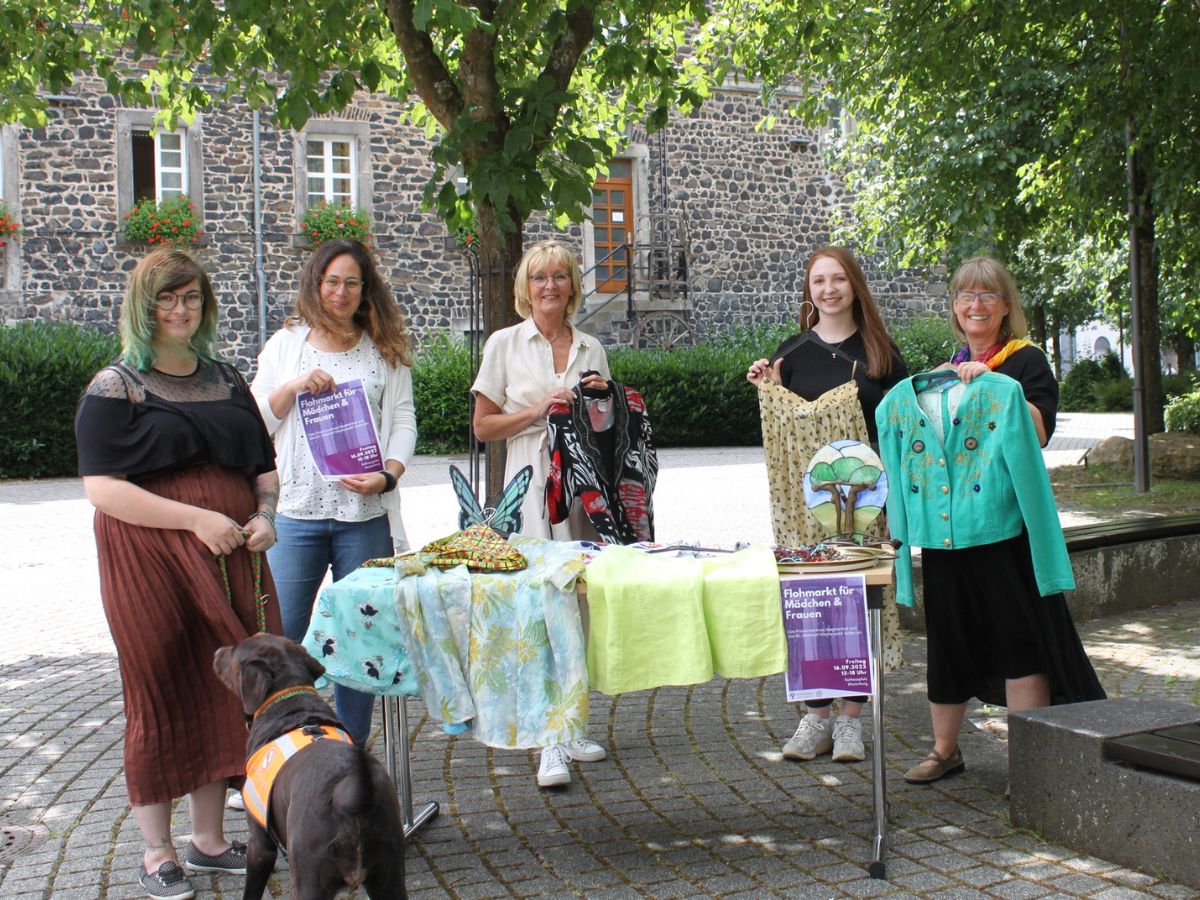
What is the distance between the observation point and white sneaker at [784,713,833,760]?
4.79 metres

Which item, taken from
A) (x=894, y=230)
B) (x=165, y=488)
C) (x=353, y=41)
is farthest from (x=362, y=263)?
(x=894, y=230)

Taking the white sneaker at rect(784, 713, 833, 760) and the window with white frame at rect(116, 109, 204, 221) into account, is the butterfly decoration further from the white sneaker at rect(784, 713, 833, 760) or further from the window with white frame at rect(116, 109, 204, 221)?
the window with white frame at rect(116, 109, 204, 221)

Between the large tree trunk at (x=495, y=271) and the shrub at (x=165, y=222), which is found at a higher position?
the shrub at (x=165, y=222)

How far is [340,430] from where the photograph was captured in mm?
4277

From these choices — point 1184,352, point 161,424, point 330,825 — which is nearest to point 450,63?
point 161,424

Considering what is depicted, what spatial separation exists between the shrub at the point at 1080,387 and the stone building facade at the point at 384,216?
793 cm

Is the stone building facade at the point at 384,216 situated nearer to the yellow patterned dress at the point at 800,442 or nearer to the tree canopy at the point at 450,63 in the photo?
the tree canopy at the point at 450,63

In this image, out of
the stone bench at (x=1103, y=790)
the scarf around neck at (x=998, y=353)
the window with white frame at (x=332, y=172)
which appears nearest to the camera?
the stone bench at (x=1103, y=790)

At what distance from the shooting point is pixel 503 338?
4.78 metres

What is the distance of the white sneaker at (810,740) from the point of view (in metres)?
4.79

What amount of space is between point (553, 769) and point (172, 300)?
219cm

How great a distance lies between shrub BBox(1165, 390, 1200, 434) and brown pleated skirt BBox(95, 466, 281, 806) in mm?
17113

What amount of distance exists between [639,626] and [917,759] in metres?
1.87

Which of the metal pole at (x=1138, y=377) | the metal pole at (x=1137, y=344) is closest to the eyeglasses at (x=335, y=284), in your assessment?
the metal pole at (x=1137, y=344)
